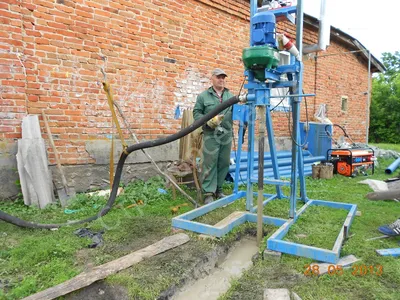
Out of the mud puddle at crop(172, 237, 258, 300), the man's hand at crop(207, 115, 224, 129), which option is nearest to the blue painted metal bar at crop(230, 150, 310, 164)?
the man's hand at crop(207, 115, 224, 129)

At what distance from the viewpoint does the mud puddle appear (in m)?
2.53

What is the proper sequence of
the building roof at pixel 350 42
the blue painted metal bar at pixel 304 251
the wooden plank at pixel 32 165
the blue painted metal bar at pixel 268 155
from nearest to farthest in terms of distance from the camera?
the blue painted metal bar at pixel 304 251 → the wooden plank at pixel 32 165 → the blue painted metal bar at pixel 268 155 → the building roof at pixel 350 42

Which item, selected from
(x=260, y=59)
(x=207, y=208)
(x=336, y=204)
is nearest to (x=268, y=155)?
(x=336, y=204)

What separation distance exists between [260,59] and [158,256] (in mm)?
2191

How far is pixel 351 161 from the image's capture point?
7.32 meters

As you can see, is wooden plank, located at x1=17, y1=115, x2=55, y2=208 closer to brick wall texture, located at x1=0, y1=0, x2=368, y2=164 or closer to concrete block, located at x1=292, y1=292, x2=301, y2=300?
brick wall texture, located at x1=0, y1=0, x2=368, y2=164

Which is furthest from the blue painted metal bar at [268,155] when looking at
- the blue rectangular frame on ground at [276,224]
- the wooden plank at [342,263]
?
the wooden plank at [342,263]

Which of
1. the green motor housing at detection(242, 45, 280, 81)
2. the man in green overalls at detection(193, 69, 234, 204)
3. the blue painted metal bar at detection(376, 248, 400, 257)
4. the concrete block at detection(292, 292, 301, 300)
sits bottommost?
the concrete block at detection(292, 292, 301, 300)

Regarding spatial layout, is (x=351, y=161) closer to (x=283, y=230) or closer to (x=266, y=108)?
(x=266, y=108)

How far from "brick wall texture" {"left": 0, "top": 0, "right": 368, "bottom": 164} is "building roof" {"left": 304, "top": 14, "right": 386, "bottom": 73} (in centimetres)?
277

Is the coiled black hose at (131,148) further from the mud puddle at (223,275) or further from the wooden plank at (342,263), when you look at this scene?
the wooden plank at (342,263)

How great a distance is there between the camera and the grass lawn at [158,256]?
2.39 m

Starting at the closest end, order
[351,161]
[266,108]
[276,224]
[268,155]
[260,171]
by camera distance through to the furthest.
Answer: [260,171]
[266,108]
[276,224]
[268,155]
[351,161]

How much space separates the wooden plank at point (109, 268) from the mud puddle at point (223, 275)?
Answer: 46 centimetres
